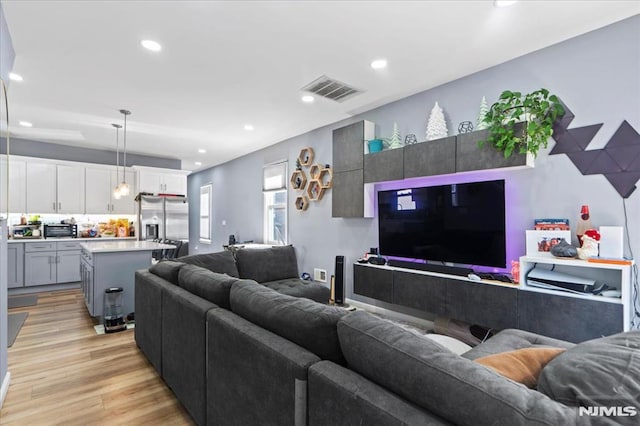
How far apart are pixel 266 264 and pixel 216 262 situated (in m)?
0.70

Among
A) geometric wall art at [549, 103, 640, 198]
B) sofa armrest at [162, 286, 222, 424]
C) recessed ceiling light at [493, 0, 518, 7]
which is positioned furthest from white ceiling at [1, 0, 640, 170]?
sofa armrest at [162, 286, 222, 424]

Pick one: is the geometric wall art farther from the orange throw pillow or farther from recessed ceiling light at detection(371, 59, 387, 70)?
the orange throw pillow

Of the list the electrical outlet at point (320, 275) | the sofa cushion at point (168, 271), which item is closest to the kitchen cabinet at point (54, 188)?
the sofa cushion at point (168, 271)

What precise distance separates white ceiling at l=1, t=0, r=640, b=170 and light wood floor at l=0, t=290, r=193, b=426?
9.00 ft

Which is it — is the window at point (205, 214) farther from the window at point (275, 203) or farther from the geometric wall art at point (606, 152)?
the geometric wall art at point (606, 152)

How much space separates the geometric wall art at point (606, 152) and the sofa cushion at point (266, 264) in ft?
10.3

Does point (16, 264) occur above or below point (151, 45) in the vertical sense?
below

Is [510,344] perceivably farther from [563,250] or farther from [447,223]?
[447,223]

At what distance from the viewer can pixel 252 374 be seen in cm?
138

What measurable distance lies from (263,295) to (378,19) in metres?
2.16

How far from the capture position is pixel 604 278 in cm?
249

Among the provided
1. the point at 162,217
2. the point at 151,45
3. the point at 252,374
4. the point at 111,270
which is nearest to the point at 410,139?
the point at 151,45

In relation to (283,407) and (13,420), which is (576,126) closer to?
(283,407)

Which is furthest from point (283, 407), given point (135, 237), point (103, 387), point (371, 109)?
point (135, 237)
